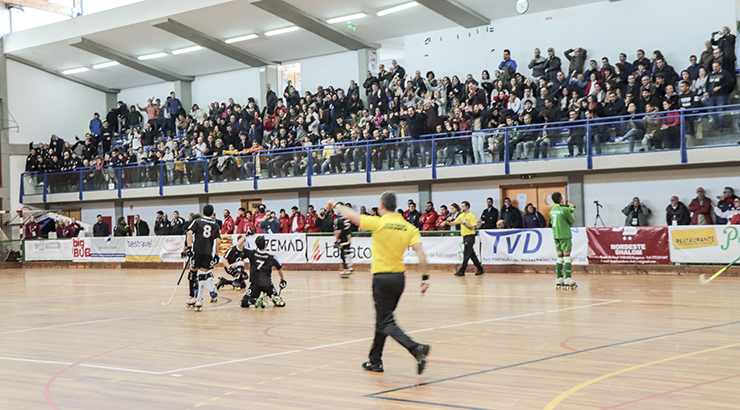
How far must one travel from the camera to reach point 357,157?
26719 mm

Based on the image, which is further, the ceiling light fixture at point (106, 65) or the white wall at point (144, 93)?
the white wall at point (144, 93)

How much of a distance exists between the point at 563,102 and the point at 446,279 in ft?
27.4

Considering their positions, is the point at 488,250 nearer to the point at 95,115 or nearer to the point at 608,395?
the point at 608,395

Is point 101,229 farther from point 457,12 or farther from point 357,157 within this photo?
point 457,12

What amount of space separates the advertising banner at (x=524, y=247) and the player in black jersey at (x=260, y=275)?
9.55 metres

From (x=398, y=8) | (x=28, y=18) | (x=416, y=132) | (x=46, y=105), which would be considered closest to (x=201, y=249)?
(x=416, y=132)

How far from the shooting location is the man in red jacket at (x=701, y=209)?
19797mm

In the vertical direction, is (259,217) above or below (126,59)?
below

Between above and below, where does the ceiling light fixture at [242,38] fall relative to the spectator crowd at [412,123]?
above

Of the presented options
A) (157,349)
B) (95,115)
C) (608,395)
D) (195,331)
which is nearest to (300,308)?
(195,331)

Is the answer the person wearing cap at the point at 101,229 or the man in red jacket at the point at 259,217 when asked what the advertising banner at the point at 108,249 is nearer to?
the person wearing cap at the point at 101,229

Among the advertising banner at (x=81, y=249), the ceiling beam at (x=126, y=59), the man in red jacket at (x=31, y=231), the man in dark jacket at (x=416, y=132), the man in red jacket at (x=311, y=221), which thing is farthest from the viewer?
the man in red jacket at (x=31, y=231)

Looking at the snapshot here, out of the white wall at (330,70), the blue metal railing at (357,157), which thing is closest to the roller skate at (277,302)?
the blue metal railing at (357,157)

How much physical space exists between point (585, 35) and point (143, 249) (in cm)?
2053
